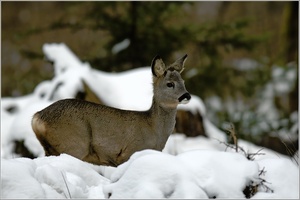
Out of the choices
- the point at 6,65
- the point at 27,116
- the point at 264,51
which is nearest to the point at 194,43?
the point at 27,116

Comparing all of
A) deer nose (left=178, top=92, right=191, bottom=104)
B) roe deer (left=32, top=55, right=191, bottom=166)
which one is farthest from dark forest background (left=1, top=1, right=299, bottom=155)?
deer nose (left=178, top=92, right=191, bottom=104)

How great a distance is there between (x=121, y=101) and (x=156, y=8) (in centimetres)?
443

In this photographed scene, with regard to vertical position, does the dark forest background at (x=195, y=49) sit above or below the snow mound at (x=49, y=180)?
below

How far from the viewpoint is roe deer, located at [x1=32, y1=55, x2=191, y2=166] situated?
6.03m

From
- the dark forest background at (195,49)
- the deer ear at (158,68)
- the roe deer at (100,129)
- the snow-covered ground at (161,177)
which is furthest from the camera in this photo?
the dark forest background at (195,49)

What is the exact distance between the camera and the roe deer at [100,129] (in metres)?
6.03

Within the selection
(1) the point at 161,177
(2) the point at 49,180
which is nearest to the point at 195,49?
(2) the point at 49,180

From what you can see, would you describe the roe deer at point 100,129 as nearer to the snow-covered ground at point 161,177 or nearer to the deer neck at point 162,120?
the deer neck at point 162,120

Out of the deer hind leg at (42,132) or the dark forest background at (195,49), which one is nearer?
the deer hind leg at (42,132)

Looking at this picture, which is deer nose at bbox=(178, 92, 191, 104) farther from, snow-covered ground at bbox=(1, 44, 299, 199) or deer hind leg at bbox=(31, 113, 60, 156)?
snow-covered ground at bbox=(1, 44, 299, 199)

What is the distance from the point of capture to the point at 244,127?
15.3 meters

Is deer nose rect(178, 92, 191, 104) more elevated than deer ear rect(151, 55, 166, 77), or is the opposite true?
deer ear rect(151, 55, 166, 77)

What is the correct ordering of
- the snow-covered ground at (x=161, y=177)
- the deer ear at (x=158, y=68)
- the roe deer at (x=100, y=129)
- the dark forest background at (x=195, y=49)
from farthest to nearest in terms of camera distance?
1. the dark forest background at (x=195, y=49)
2. the deer ear at (x=158, y=68)
3. the roe deer at (x=100, y=129)
4. the snow-covered ground at (x=161, y=177)

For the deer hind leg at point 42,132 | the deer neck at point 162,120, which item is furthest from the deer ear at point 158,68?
the deer hind leg at point 42,132
